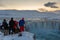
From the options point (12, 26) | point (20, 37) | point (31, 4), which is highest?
point (31, 4)

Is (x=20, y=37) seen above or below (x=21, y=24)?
below

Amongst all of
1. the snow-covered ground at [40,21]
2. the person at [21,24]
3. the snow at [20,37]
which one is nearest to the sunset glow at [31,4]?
the snow-covered ground at [40,21]

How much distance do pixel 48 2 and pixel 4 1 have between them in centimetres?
88

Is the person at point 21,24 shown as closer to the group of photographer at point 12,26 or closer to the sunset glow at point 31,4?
the group of photographer at point 12,26

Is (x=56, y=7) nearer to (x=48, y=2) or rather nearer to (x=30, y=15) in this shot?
(x=48, y=2)

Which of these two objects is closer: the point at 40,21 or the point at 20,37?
the point at 20,37

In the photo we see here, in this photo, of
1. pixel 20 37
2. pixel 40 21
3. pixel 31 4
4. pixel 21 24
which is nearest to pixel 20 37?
pixel 20 37

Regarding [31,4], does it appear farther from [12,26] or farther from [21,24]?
[12,26]

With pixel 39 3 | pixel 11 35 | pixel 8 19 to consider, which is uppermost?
pixel 39 3

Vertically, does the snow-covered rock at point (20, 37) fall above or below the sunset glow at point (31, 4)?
below

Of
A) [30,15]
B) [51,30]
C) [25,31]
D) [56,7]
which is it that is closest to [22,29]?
[25,31]

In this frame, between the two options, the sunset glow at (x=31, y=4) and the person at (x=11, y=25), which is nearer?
the person at (x=11, y=25)

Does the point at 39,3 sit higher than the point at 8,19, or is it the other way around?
the point at 39,3

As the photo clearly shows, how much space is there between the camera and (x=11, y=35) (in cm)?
363
